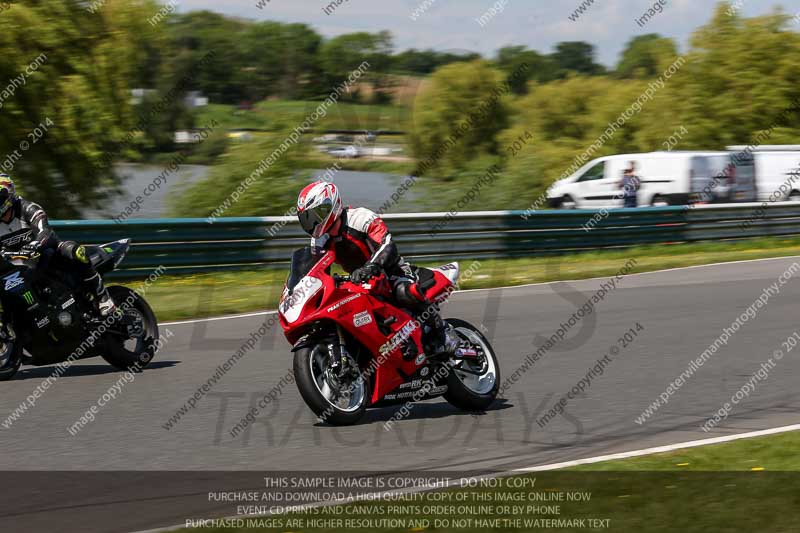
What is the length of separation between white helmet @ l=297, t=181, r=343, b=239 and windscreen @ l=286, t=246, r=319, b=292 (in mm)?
161

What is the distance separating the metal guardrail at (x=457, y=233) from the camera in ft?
55.5

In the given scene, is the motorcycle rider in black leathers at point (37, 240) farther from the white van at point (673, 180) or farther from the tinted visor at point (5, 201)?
the white van at point (673, 180)

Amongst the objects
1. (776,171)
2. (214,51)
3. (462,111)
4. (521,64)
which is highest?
(776,171)

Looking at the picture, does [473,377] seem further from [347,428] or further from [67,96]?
[67,96]

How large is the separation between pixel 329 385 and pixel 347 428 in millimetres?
352

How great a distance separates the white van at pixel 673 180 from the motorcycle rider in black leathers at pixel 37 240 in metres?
21.7

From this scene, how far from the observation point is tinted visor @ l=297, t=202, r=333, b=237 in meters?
7.55

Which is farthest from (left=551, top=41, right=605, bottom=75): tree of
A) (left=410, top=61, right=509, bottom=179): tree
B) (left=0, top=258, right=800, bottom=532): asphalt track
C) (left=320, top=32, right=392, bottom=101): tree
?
(left=0, top=258, right=800, bottom=532): asphalt track

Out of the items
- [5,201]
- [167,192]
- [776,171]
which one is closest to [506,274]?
[167,192]

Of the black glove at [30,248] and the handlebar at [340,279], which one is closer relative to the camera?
the handlebar at [340,279]

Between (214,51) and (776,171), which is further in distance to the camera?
(214,51)

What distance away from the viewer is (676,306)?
14516mm

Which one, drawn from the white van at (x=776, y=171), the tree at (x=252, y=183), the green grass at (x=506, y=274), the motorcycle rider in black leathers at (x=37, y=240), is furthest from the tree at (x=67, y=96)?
the white van at (x=776, y=171)

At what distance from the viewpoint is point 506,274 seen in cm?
1888
